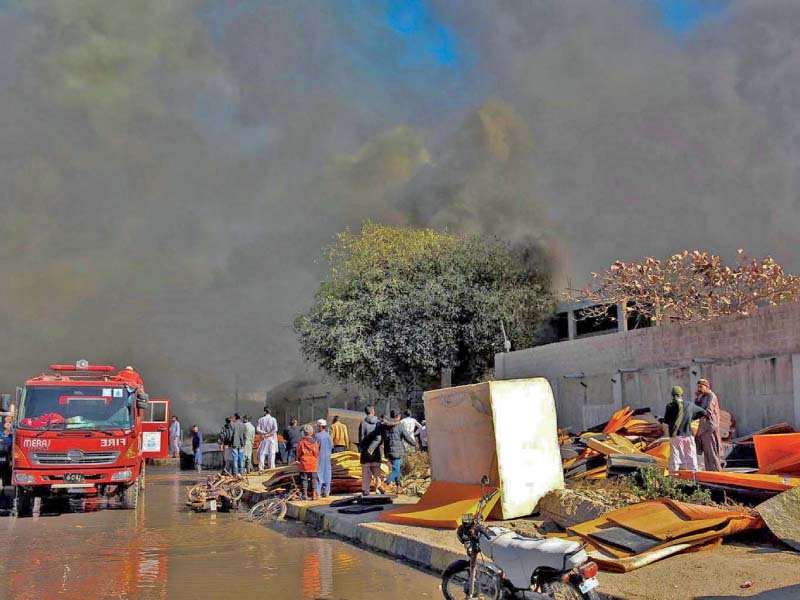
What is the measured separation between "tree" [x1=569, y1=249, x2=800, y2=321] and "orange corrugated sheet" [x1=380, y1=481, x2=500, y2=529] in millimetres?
16443

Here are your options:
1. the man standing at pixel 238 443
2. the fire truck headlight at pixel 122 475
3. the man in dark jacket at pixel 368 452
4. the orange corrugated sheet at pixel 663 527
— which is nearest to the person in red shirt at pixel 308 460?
the man in dark jacket at pixel 368 452

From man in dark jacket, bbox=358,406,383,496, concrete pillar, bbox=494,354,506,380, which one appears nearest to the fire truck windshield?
man in dark jacket, bbox=358,406,383,496

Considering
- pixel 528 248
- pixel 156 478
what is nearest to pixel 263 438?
pixel 156 478

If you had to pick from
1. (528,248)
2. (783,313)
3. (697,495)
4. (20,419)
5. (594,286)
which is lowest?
(697,495)

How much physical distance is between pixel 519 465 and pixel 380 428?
177 inches

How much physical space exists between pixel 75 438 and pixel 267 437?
9.12 meters

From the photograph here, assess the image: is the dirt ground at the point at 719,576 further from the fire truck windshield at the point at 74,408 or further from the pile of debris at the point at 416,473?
the fire truck windshield at the point at 74,408

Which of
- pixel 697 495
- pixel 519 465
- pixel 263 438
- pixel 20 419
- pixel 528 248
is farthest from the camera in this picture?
pixel 528 248

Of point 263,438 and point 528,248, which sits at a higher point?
point 528,248

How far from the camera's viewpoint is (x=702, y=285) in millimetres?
26766

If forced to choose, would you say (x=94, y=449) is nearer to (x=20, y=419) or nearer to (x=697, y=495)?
(x=20, y=419)

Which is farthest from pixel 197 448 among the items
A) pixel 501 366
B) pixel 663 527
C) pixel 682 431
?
pixel 663 527

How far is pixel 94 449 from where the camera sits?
14422mm

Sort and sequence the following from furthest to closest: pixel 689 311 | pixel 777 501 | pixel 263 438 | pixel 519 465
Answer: pixel 689 311
pixel 263 438
pixel 519 465
pixel 777 501
